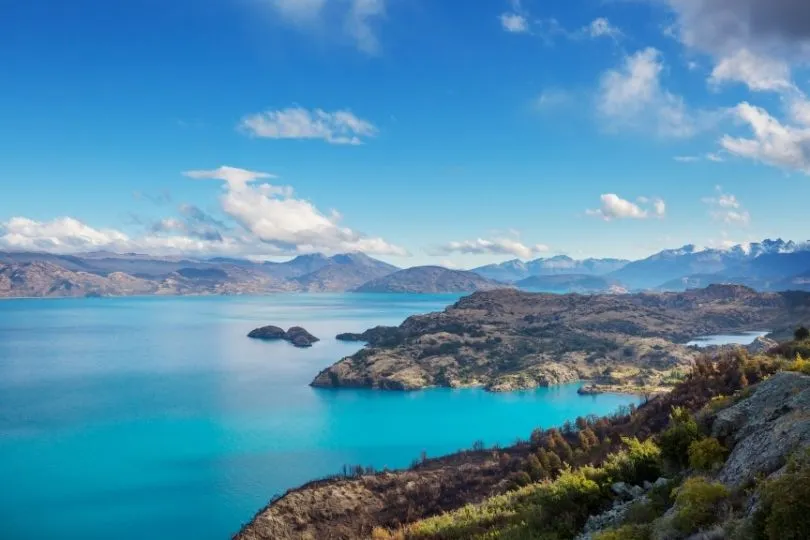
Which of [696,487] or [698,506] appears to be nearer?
[698,506]

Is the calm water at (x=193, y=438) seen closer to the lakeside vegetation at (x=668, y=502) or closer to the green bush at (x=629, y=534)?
the lakeside vegetation at (x=668, y=502)

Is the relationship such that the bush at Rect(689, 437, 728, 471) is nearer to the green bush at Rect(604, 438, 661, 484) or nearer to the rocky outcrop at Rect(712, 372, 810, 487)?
the rocky outcrop at Rect(712, 372, 810, 487)

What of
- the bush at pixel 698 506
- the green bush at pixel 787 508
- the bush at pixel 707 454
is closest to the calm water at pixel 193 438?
the bush at pixel 707 454

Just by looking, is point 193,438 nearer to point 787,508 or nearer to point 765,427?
point 765,427

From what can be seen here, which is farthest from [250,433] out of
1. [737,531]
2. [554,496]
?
[737,531]

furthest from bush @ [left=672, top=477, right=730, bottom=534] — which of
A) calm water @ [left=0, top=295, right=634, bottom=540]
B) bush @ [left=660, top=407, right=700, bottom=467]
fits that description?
calm water @ [left=0, top=295, right=634, bottom=540]

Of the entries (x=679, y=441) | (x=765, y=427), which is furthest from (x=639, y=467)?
(x=765, y=427)

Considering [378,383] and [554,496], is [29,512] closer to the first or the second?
[554,496]
